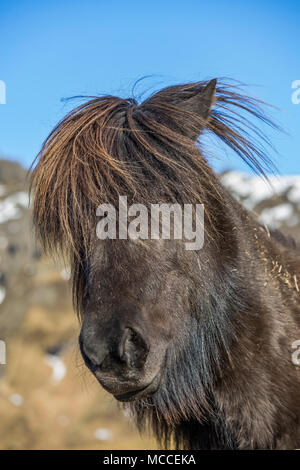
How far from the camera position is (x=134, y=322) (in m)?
2.42

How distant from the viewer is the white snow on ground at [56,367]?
17219mm

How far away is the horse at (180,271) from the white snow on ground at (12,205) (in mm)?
21289

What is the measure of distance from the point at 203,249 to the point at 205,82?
1.34 metres

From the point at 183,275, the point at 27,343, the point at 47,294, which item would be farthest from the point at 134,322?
the point at 47,294

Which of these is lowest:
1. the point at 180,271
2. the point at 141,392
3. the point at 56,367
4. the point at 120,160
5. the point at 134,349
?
the point at 56,367

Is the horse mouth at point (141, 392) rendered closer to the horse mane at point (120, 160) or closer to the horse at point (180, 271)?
the horse at point (180, 271)

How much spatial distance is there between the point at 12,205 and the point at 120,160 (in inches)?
991

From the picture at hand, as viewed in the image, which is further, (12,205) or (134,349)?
(12,205)

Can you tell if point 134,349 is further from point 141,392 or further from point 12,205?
point 12,205

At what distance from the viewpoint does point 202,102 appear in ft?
10.5

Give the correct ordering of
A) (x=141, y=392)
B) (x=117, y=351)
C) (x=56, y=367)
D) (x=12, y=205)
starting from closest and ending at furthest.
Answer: (x=117, y=351) < (x=141, y=392) < (x=56, y=367) < (x=12, y=205)

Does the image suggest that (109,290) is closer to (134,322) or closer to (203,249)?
(134,322)

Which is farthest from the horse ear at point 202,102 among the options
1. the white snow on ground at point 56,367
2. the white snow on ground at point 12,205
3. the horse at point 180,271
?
the white snow on ground at point 12,205

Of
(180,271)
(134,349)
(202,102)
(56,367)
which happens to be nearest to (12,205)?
(56,367)
